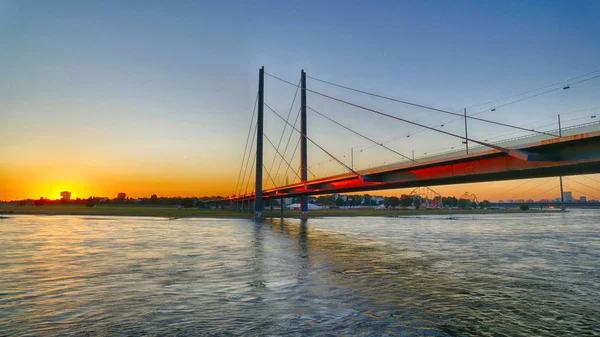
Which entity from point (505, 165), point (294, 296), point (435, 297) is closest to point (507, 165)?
point (505, 165)

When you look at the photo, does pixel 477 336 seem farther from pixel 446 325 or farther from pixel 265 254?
pixel 265 254

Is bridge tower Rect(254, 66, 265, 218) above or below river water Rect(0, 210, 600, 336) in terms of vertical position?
above

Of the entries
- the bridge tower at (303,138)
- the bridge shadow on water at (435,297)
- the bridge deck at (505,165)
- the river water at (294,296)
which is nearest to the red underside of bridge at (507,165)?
the bridge deck at (505,165)

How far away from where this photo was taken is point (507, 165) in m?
31.0

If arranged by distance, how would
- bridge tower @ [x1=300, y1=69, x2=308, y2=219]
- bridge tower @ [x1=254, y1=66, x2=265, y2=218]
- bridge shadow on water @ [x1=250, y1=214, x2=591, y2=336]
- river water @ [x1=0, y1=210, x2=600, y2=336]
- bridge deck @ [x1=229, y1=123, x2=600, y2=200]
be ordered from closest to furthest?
river water @ [x1=0, y1=210, x2=600, y2=336] → bridge shadow on water @ [x1=250, y1=214, x2=591, y2=336] → bridge deck @ [x1=229, y1=123, x2=600, y2=200] → bridge tower @ [x1=300, y1=69, x2=308, y2=219] → bridge tower @ [x1=254, y1=66, x2=265, y2=218]

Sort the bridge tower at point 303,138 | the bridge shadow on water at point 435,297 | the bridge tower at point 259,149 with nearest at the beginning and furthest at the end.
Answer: the bridge shadow on water at point 435,297 → the bridge tower at point 303,138 → the bridge tower at point 259,149

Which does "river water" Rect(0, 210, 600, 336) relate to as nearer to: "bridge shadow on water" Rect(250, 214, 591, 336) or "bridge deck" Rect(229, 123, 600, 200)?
"bridge shadow on water" Rect(250, 214, 591, 336)

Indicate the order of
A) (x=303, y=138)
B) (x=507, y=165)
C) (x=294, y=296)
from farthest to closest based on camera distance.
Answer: (x=303, y=138), (x=507, y=165), (x=294, y=296)

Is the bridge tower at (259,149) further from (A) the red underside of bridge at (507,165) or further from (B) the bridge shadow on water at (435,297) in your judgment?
(B) the bridge shadow on water at (435,297)

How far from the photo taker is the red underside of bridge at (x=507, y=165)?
2536cm

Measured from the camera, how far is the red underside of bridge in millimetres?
25359

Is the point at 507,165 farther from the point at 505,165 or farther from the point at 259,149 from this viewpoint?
the point at 259,149

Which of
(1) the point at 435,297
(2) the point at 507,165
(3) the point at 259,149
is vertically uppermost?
(3) the point at 259,149

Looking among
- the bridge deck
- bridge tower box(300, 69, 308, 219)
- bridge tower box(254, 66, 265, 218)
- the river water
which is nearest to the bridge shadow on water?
the river water
